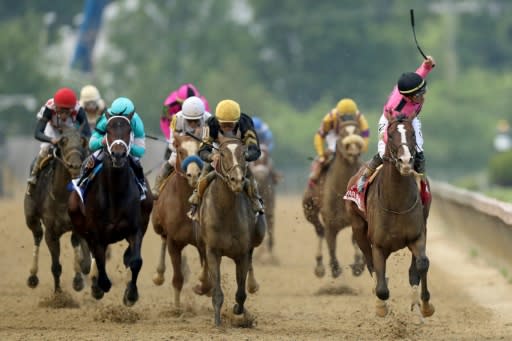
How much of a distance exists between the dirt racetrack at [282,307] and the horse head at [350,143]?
154 centimetres

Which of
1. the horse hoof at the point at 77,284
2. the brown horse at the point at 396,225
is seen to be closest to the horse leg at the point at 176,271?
the horse hoof at the point at 77,284

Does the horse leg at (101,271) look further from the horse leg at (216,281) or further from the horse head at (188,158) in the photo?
the horse leg at (216,281)

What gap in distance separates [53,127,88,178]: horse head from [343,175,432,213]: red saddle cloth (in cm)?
309

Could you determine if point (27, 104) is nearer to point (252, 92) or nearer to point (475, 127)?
point (252, 92)

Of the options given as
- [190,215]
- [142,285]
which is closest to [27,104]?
[142,285]

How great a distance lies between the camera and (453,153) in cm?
5959

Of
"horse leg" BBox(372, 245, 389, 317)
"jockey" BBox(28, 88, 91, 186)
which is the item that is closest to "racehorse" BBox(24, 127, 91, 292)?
"jockey" BBox(28, 88, 91, 186)

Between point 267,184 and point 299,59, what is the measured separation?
148 ft

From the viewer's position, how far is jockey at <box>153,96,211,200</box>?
549 inches

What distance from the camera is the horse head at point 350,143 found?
16.4 m

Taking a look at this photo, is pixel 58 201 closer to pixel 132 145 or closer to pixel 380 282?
pixel 132 145

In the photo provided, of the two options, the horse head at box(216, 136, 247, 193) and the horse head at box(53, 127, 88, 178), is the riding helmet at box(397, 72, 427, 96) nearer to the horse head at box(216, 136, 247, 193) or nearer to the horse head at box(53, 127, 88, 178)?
the horse head at box(216, 136, 247, 193)

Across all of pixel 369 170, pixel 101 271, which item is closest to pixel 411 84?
pixel 369 170

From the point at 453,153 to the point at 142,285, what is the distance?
44.0 m
